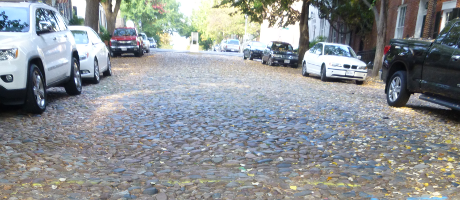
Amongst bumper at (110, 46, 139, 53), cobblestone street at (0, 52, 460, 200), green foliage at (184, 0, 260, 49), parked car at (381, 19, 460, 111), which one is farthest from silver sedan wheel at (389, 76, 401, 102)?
green foliage at (184, 0, 260, 49)

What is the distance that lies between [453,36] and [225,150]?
5.17 meters

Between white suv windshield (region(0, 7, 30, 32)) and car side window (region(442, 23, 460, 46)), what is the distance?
298 inches

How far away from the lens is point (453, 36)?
7992 millimetres

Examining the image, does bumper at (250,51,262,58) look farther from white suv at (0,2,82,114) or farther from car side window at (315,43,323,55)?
white suv at (0,2,82,114)

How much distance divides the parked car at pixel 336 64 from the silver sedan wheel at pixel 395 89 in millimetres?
5936

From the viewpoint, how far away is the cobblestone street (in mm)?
4141

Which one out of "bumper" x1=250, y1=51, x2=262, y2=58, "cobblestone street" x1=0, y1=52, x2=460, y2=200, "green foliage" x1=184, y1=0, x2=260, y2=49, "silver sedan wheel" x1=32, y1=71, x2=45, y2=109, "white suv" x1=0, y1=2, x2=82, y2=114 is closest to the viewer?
"cobblestone street" x1=0, y1=52, x2=460, y2=200

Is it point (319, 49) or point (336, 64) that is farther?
point (319, 49)

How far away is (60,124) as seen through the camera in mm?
6746

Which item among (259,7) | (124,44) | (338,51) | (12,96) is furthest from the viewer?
(259,7)

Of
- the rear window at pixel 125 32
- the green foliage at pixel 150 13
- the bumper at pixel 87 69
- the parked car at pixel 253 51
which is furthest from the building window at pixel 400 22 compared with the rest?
the green foliage at pixel 150 13

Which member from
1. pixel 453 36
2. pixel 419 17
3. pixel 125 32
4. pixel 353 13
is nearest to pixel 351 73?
pixel 453 36

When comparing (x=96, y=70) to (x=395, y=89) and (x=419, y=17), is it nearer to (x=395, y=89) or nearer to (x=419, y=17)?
(x=395, y=89)

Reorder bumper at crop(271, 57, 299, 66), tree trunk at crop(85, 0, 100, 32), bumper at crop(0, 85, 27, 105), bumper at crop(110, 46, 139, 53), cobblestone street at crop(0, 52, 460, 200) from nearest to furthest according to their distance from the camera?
1. cobblestone street at crop(0, 52, 460, 200)
2. bumper at crop(0, 85, 27, 105)
3. tree trunk at crop(85, 0, 100, 32)
4. bumper at crop(271, 57, 299, 66)
5. bumper at crop(110, 46, 139, 53)
